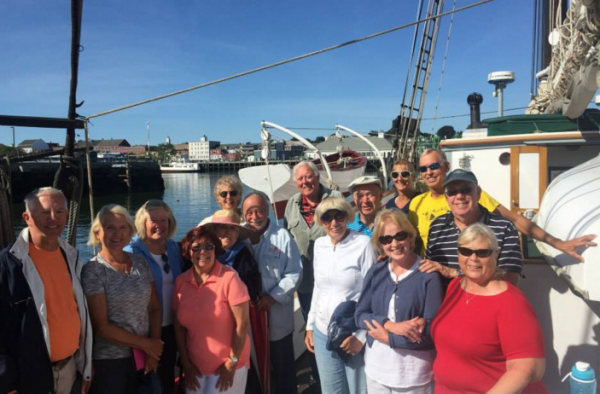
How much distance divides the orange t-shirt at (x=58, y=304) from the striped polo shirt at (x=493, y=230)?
2.22m

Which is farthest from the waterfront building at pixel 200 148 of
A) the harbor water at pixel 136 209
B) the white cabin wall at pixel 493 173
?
the white cabin wall at pixel 493 173

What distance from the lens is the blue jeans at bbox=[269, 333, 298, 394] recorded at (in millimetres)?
3301

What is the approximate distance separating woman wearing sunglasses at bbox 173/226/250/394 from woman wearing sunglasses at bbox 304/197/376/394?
1.76ft

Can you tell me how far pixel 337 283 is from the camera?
112 inches

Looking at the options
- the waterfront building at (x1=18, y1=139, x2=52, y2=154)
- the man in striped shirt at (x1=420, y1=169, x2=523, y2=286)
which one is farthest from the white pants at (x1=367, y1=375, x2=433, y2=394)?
the waterfront building at (x1=18, y1=139, x2=52, y2=154)

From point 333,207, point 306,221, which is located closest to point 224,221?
point 333,207

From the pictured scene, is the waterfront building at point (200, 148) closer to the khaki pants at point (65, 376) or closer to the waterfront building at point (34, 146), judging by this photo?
the waterfront building at point (34, 146)

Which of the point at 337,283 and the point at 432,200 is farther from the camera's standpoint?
the point at 432,200

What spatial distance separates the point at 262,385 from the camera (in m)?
3.13

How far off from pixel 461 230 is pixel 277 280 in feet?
4.58

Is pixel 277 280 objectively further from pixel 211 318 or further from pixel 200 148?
pixel 200 148

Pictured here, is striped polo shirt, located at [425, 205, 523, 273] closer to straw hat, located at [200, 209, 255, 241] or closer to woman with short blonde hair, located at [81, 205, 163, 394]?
straw hat, located at [200, 209, 255, 241]

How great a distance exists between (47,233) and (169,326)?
102cm

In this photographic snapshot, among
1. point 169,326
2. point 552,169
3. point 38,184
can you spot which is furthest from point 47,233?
point 38,184
